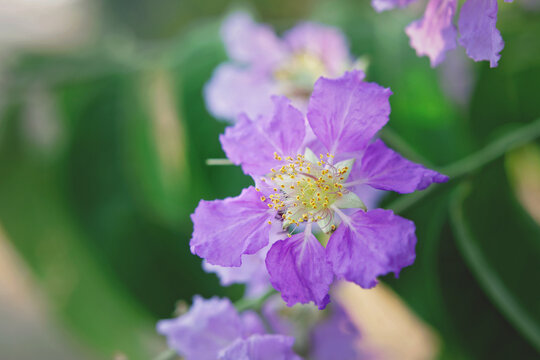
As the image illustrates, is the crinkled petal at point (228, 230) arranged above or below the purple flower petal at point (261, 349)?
above

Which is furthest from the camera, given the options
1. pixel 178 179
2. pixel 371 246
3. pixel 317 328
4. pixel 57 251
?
pixel 57 251

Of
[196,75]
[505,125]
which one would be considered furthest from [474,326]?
[196,75]

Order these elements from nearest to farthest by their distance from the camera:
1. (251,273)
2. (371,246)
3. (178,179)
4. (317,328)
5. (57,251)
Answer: (371,246) → (251,273) → (317,328) → (178,179) → (57,251)

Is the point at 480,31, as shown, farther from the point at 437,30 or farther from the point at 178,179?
the point at 178,179

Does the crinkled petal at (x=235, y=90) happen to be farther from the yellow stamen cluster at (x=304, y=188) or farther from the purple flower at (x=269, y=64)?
the yellow stamen cluster at (x=304, y=188)

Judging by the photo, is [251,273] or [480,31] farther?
[251,273]

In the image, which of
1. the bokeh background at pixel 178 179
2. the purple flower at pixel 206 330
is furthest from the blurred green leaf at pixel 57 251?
the purple flower at pixel 206 330

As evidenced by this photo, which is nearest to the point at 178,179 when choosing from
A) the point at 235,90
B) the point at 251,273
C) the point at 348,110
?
the point at 235,90

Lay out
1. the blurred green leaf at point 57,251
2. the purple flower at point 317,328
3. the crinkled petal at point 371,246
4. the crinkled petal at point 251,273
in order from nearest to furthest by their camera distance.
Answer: the crinkled petal at point 371,246 < the crinkled petal at point 251,273 < the purple flower at point 317,328 < the blurred green leaf at point 57,251

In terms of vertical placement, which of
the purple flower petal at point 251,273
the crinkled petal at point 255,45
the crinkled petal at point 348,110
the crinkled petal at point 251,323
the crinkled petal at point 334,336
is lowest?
the crinkled petal at point 334,336
